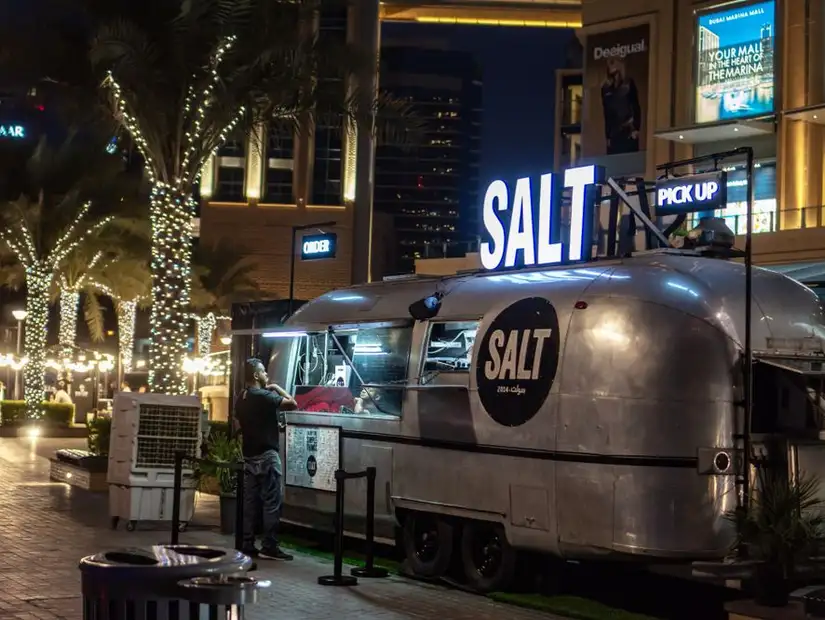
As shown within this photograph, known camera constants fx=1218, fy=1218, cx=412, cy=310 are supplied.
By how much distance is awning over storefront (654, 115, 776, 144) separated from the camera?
30.8m

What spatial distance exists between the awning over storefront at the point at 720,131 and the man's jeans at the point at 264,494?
2136cm

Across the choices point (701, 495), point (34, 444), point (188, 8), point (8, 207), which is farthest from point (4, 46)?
point (701, 495)

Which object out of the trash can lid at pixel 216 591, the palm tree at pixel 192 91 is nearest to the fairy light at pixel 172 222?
the palm tree at pixel 192 91

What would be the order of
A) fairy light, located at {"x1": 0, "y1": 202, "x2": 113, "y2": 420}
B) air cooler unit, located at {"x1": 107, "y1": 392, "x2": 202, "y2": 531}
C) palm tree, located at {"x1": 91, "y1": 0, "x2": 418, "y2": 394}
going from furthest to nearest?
fairy light, located at {"x1": 0, "y1": 202, "x2": 113, "y2": 420} < palm tree, located at {"x1": 91, "y1": 0, "x2": 418, "y2": 394} < air cooler unit, located at {"x1": 107, "y1": 392, "x2": 202, "y2": 531}

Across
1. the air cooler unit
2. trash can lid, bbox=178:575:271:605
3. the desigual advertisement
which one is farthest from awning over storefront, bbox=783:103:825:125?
trash can lid, bbox=178:575:271:605

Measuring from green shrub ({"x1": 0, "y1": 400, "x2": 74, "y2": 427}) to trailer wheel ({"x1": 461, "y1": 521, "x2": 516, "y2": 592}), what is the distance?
2577 centimetres

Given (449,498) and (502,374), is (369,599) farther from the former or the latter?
(502,374)

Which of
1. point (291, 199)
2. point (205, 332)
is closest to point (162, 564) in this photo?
point (205, 332)

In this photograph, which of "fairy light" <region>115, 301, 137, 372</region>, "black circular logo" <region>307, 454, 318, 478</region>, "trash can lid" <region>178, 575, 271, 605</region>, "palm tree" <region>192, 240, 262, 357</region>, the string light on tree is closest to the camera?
"trash can lid" <region>178, 575, 271, 605</region>

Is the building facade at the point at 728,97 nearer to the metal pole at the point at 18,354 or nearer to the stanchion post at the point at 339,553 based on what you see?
the stanchion post at the point at 339,553

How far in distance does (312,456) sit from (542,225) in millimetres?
3557

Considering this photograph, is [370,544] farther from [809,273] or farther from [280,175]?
[280,175]

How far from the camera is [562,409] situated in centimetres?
1016

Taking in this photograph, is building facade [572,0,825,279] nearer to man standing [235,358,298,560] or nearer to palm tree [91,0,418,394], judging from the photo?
palm tree [91,0,418,394]
